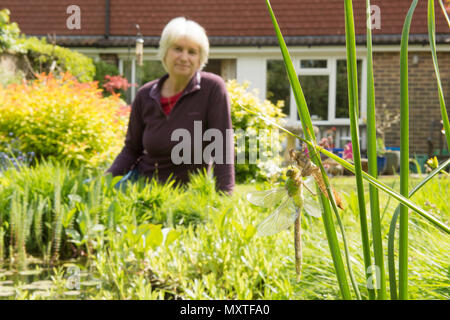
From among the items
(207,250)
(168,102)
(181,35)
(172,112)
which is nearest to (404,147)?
(207,250)

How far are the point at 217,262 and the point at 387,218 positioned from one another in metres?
0.71

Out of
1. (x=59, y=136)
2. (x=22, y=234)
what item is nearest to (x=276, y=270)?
(x=22, y=234)

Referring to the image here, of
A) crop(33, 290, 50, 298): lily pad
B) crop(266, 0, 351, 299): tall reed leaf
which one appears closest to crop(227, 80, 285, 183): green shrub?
crop(266, 0, 351, 299): tall reed leaf

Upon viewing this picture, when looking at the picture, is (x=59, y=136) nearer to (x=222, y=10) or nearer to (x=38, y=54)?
(x=38, y=54)

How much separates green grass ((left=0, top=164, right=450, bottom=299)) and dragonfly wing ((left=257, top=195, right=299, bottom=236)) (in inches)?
33.2

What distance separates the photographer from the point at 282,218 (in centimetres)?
33

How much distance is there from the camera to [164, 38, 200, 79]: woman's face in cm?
244

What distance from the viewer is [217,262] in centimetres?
184

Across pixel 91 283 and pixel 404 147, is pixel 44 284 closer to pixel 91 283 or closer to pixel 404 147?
pixel 91 283

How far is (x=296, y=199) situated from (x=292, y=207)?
11mm

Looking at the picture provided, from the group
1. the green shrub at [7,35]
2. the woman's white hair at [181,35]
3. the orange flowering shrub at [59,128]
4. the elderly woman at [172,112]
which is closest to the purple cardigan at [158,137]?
the elderly woman at [172,112]

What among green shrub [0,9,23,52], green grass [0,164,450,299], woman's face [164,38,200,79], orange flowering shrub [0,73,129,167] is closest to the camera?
green grass [0,164,450,299]

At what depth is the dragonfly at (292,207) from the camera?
32 cm

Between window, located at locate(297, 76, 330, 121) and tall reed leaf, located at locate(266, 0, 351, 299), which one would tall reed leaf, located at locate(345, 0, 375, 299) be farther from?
window, located at locate(297, 76, 330, 121)
